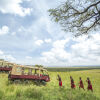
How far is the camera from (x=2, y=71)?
22.7 m

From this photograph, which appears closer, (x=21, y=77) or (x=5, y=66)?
(x=21, y=77)

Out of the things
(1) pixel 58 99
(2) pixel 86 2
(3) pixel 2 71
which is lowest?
(1) pixel 58 99

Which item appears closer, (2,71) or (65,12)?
(65,12)

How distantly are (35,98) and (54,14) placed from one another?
5.62 m

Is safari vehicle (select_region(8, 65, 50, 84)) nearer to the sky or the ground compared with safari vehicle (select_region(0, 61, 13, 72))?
nearer to the ground

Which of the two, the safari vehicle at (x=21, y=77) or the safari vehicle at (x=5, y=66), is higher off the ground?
the safari vehicle at (x=5, y=66)

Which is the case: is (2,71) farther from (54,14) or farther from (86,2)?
(86,2)

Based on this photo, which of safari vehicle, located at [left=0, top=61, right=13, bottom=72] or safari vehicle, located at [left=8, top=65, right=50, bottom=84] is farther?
safari vehicle, located at [left=0, top=61, right=13, bottom=72]

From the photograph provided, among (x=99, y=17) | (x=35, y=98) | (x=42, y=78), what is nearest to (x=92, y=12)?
(x=99, y=17)

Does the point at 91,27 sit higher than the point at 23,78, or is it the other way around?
the point at 91,27

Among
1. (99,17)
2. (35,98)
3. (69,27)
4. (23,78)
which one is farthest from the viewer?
(23,78)

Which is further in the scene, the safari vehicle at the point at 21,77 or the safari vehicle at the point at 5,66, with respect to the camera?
the safari vehicle at the point at 5,66

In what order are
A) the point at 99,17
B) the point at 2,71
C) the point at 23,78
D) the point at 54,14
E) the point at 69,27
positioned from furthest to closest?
the point at 2,71, the point at 23,78, the point at 69,27, the point at 54,14, the point at 99,17

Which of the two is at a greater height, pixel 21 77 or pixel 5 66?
pixel 5 66
